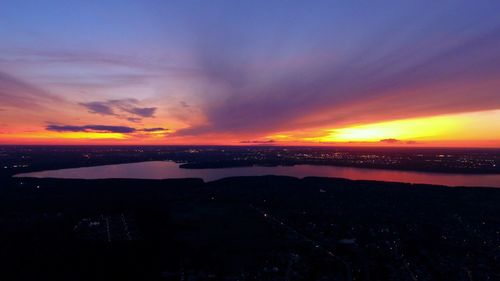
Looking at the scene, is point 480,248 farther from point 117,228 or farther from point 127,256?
point 117,228

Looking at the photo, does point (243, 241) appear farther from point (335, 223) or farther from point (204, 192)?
point (204, 192)

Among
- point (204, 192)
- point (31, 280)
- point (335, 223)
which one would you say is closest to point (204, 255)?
point (31, 280)

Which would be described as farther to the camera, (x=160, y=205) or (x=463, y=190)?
(x=463, y=190)

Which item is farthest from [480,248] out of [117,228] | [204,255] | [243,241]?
[117,228]

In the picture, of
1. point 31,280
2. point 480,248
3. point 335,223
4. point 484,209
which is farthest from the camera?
point 484,209

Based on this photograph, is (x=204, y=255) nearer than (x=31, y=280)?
No

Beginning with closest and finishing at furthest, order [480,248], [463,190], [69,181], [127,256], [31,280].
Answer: [31,280], [127,256], [480,248], [463,190], [69,181]
